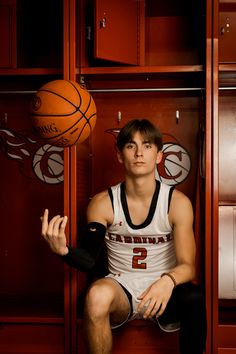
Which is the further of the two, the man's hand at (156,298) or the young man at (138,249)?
the young man at (138,249)

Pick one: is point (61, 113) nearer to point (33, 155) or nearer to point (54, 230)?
point (54, 230)

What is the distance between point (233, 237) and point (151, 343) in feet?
2.49

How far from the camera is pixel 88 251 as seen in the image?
2117mm

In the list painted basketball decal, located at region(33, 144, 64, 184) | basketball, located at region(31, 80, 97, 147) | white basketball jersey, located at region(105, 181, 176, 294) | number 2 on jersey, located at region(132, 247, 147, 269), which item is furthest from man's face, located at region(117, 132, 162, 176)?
painted basketball decal, located at region(33, 144, 64, 184)

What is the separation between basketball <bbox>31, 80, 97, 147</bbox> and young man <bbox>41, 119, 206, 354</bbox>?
1.00 ft

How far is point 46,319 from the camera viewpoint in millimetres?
2363

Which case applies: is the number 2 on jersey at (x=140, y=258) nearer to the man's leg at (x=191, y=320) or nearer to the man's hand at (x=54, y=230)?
the man's leg at (x=191, y=320)

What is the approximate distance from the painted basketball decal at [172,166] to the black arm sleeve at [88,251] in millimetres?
753

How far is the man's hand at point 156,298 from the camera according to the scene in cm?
185

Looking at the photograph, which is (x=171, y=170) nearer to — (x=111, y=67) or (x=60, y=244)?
(x=111, y=67)

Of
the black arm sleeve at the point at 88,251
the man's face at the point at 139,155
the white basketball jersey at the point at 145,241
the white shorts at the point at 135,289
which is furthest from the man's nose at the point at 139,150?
the white shorts at the point at 135,289

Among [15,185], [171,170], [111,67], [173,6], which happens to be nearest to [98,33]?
[111,67]

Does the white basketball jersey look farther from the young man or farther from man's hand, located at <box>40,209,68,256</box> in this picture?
man's hand, located at <box>40,209,68,256</box>

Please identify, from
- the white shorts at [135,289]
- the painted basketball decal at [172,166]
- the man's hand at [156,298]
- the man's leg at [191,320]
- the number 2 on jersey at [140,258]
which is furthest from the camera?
the painted basketball decal at [172,166]
